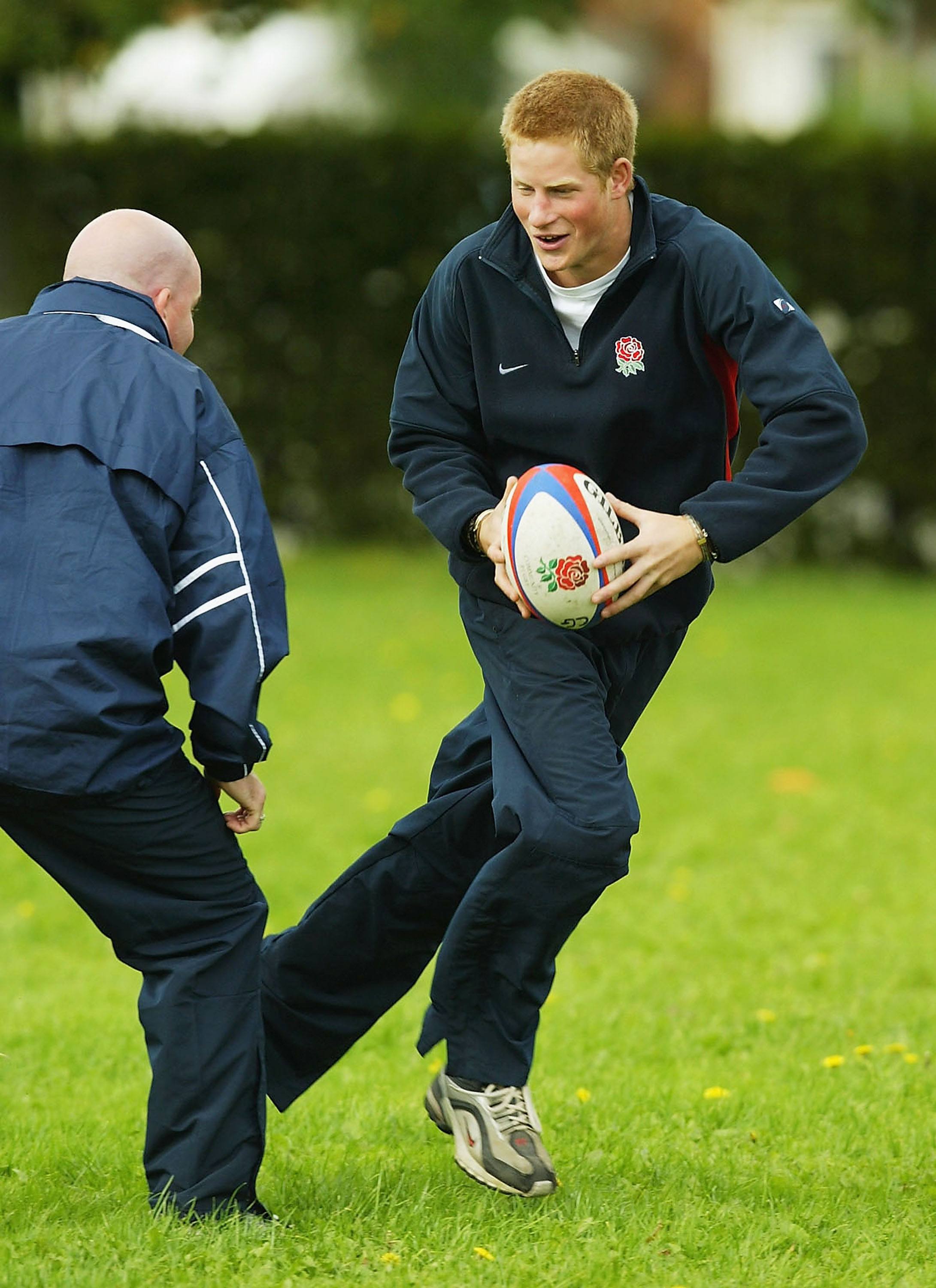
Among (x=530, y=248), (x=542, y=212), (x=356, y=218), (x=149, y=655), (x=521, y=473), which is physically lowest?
(x=356, y=218)

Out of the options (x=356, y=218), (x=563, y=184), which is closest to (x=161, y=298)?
(x=563, y=184)

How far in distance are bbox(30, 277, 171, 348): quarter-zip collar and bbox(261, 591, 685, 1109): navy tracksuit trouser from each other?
1.05 m

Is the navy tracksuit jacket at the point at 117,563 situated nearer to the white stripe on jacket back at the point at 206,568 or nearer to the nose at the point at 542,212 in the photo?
the white stripe on jacket back at the point at 206,568

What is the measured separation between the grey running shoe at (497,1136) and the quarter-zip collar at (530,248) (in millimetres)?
1862

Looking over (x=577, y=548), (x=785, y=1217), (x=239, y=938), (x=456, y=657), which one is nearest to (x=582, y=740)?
→ (x=577, y=548)

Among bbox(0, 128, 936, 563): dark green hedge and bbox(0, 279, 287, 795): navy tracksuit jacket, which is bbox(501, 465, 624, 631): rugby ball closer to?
bbox(0, 279, 287, 795): navy tracksuit jacket

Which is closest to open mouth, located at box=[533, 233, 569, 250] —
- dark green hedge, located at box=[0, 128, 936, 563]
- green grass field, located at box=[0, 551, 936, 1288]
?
green grass field, located at box=[0, 551, 936, 1288]

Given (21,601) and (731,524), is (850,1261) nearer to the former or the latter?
(731,524)

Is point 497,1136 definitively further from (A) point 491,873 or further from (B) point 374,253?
(B) point 374,253

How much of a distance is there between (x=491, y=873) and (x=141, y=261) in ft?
5.09

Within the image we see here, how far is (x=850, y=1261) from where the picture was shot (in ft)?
12.1

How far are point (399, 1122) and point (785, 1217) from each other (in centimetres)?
115

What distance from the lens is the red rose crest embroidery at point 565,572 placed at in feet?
12.7

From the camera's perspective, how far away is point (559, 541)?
3865 millimetres
